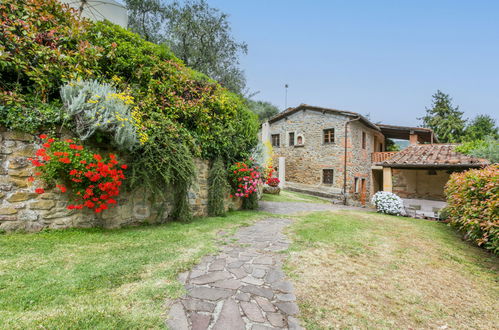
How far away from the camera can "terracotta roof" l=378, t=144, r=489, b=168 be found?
830 centimetres

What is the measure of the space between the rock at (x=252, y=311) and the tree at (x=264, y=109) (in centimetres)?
2231

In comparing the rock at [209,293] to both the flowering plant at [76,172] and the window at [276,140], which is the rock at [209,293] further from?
the window at [276,140]

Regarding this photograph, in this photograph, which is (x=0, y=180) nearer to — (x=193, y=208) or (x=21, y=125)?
→ (x=21, y=125)

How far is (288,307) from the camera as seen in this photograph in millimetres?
2000

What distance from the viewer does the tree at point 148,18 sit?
1147 centimetres

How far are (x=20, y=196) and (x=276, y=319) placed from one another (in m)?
3.93

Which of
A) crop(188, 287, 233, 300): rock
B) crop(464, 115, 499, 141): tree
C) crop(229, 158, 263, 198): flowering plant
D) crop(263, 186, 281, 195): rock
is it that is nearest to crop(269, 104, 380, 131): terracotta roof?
crop(263, 186, 281, 195): rock

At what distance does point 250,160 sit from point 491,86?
40.7 metres

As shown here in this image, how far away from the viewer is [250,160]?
632cm

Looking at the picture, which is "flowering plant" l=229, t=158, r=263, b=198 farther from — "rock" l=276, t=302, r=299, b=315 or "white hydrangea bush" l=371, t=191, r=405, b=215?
"white hydrangea bush" l=371, t=191, r=405, b=215

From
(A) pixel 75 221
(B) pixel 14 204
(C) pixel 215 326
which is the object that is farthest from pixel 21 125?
(C) pixel 215 326

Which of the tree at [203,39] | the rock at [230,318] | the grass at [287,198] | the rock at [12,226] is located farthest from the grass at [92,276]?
the tree at [203,39]

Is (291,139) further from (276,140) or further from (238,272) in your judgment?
(238,272)

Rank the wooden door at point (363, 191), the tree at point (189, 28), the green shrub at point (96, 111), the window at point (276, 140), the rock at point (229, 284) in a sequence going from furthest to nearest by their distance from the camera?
1. the window at point (276, 140)
2. the wooden door at point (363, 191)
3. the tree at point (189, 28)
4. the green shrub at point (96, 111)
5. the rock at point (229, 284)
